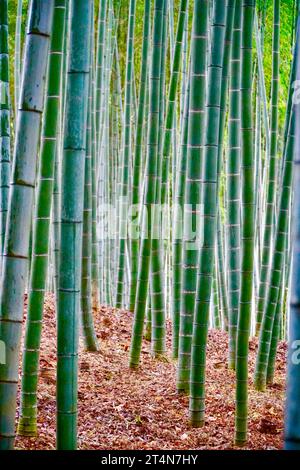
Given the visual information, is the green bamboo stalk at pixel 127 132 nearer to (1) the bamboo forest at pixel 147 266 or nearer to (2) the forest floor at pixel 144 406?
(1) the bamboo forest at pixel 147 266

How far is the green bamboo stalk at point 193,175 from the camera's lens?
3883mm

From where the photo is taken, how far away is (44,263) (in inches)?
126

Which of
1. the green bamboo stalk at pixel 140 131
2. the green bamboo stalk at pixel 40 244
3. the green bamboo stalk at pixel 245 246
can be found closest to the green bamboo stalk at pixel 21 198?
the green bamboo stalk at pixel 40 244

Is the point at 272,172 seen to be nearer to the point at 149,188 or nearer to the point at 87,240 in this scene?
the point at 149,188

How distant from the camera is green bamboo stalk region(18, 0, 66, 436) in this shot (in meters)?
2.91

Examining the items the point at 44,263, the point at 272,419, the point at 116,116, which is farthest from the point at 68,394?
the point at 116,116

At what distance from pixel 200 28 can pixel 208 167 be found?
76 cm

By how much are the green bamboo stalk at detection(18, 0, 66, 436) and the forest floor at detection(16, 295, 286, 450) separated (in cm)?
17

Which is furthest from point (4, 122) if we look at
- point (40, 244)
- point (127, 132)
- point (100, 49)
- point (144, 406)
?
point (127, 132)

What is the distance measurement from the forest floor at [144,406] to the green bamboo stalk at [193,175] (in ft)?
0.88

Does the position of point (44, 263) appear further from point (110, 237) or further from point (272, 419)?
point (110, 237)

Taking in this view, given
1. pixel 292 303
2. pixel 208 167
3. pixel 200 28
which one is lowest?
pixel 292 303

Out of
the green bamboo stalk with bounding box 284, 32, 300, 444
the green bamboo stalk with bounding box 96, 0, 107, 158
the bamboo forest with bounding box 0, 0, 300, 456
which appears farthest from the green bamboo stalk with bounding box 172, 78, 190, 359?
the green bamboo stalk with bounding box 284, 32, 300, 444

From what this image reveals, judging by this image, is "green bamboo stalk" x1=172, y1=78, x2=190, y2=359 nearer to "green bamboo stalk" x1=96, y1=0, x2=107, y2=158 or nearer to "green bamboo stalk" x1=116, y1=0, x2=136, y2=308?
"green bamboo stalk" x1=96, y1=0, x2=107, y2=158
